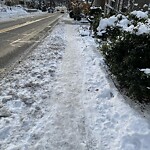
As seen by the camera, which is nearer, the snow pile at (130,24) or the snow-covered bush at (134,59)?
the snow-covered bush at (134,59)

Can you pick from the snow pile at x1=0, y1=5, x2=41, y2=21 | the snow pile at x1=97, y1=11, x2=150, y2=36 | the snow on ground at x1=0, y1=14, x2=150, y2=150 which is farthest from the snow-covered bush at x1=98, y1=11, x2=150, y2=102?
the snow pile at x1=0, y1=5, x2=41, y2=21

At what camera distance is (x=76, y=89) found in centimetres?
666

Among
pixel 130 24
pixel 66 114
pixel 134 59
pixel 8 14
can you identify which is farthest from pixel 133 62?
pixel 8 14

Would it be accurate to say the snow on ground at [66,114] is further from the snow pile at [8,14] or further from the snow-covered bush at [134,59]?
the snow pile at [8,14]

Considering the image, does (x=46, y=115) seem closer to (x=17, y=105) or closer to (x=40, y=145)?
(x=17, y=105)

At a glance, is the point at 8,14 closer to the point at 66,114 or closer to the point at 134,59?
the point at 134,59

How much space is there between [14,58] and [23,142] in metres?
6.31

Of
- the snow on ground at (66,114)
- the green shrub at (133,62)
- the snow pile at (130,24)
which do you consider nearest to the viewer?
the snow on ground at (66,114)

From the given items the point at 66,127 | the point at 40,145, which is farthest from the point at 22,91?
the point at 40,145

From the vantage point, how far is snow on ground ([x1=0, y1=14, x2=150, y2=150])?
4.14m

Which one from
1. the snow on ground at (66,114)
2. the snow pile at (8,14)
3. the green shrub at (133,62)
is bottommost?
the snow pile at (8,14)

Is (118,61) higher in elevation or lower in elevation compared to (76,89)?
higher

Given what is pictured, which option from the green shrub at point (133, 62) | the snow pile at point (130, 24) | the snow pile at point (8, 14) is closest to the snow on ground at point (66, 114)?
the green shrub at point (133, 62)

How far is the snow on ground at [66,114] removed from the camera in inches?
163
